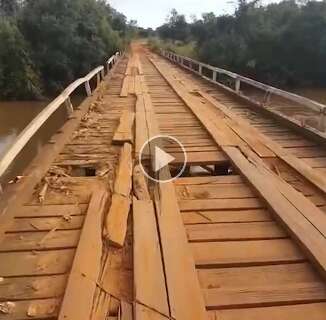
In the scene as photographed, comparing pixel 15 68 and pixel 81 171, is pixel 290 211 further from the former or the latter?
pixel 15 68

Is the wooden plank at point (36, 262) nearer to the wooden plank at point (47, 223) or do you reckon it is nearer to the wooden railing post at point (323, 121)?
the wooden plank at point (47, 223)

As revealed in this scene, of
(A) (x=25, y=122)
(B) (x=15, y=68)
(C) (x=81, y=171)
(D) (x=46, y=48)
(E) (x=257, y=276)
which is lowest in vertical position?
(A) (x=25, y=122)

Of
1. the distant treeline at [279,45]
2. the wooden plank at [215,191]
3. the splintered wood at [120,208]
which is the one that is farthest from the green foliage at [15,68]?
the wooden plank at [215,191]

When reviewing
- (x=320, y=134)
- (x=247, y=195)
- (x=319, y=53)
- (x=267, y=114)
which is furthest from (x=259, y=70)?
(x=247, y=195)

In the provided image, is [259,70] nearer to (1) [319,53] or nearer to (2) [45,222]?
(1) [319,53]

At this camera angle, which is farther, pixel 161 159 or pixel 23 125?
pixel 23 125

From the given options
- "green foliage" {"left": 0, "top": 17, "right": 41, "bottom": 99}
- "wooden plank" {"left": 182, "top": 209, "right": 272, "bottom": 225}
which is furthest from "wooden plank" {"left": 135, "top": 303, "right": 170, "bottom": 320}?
"green foliage" {"left": 0, "top": 17, "right": 41, "bottom": 99}

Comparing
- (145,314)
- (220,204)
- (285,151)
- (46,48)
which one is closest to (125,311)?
(145,314)
